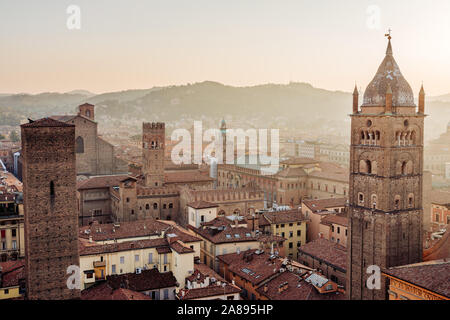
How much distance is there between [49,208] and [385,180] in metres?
16.9

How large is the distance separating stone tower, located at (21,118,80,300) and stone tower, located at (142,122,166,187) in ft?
72.0

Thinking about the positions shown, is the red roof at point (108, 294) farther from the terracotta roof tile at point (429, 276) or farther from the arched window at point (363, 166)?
the arched window at point (363, 166)

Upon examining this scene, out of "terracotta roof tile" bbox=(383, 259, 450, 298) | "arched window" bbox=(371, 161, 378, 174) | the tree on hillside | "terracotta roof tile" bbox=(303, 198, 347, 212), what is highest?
the tree on hillside

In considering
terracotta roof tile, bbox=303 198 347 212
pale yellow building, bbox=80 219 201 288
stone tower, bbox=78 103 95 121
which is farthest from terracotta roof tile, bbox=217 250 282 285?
stone tower, bbox=78 103 95 121

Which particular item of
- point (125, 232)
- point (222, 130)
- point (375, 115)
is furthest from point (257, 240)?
point (222, 130)

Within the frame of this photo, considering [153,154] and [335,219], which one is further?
[153,154]

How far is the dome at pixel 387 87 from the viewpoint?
25.0 m

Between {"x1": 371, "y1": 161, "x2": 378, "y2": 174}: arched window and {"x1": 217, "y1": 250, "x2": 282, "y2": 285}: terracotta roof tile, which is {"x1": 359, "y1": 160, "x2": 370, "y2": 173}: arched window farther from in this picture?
{"x1": 217, "y1": 250, "x2": 282, "y2": 285}: terracotta roof tile

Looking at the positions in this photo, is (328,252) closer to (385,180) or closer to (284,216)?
(284,216)

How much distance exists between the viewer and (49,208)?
24312 mm

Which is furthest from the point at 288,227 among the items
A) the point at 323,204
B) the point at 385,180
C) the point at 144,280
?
the point at 144,280

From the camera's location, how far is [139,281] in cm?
2653

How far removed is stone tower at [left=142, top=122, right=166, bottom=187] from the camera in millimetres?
46875

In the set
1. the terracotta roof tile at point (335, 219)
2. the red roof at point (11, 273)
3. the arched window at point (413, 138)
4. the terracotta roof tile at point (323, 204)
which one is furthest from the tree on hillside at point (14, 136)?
the arched window at point (413, 138)
